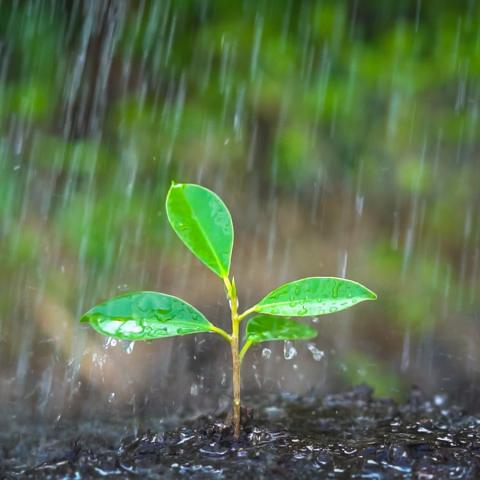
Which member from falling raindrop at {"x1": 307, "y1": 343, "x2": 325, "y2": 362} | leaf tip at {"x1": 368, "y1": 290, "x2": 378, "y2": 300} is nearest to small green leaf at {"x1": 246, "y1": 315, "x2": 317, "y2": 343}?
leaf tip at {"x1": 368, "y1": 290, "x2": 378, "y2": 300}

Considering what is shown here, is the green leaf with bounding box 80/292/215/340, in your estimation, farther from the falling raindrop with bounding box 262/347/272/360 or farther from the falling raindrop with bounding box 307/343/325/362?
the falling raindrop with bounding box 307/343/325/362

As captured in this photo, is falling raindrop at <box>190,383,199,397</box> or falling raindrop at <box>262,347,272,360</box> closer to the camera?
falling raindrop at <box>190,383,199,397</box>

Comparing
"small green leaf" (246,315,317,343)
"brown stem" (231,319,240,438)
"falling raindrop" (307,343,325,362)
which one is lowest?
"falling raindrop" (307,343,325,362)

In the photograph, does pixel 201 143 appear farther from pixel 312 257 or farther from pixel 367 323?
pixel 367 323

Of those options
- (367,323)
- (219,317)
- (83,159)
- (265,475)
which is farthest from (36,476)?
(83,159)

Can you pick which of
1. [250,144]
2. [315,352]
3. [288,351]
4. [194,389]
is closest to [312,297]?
[194,389]

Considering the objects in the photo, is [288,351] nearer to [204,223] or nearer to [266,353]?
[266,353]

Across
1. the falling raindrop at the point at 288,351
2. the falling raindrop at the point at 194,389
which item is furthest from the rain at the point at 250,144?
the falling raindrop at the point at 194,389
